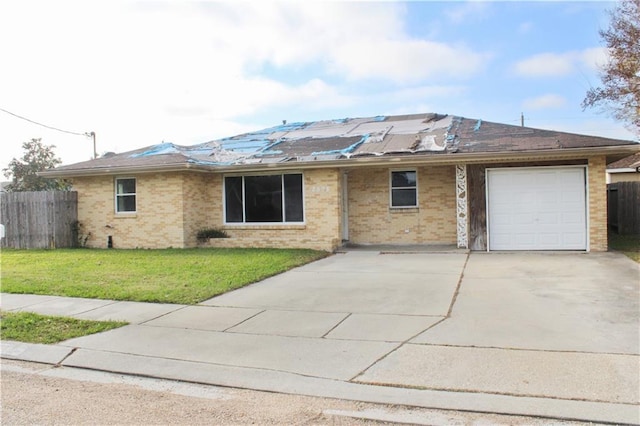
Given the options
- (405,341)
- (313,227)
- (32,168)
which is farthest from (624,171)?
(32,168)

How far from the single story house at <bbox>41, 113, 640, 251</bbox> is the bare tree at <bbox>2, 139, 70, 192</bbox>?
26420 millimetres

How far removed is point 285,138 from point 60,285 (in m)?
11.2

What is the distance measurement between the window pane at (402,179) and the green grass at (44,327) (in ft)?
36.3

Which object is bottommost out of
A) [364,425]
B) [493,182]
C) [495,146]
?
[364,425]

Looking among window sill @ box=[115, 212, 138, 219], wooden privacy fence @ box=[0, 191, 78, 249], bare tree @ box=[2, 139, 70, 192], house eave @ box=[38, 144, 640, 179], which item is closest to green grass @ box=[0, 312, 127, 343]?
house eave @ box=[38, 144, 640, 179]

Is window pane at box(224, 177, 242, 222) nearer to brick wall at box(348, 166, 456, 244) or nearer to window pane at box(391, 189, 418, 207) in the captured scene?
brick wall at box(348, 166, 456, 244)

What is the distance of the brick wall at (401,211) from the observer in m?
16.1

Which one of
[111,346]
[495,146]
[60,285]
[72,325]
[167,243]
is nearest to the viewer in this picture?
[111,346]

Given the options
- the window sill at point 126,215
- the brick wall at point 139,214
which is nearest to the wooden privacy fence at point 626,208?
the brick wall at point 139,214

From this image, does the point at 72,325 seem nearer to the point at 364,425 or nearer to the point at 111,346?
the point at 111,346

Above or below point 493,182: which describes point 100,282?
below

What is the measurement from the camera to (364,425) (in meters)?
4.09

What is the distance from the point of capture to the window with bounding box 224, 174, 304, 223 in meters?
16.2

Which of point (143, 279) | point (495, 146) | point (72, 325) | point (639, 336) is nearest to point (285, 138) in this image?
point (495, 146)
